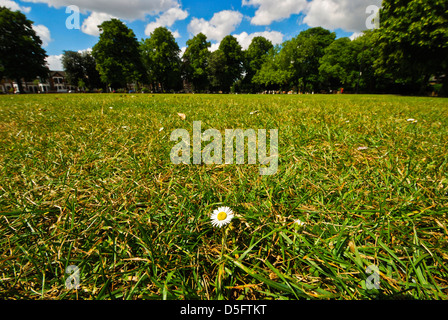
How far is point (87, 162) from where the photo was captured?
1.68 m

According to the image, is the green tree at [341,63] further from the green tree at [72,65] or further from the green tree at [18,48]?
the green tree at [72,65]

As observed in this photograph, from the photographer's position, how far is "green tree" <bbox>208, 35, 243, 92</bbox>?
46938 mm

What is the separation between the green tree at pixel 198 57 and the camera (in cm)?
4691

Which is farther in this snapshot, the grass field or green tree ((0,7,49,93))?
green tree ((0,7,49,93))

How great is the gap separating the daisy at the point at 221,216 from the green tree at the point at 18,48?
4710 cm

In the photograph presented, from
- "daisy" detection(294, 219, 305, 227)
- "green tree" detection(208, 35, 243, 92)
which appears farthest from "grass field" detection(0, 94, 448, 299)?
"green tree" detection(208, 35, 243, 92)

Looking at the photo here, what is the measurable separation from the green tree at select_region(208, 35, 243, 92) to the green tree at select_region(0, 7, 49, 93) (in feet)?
105

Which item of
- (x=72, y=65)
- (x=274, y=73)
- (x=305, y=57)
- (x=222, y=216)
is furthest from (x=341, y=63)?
(x=72, y=65)

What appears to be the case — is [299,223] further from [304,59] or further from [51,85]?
[51,85]

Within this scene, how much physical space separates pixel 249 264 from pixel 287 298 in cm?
17

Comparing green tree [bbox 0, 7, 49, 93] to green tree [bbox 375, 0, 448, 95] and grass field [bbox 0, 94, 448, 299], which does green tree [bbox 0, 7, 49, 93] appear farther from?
green tree [bbox 375, 0, 448, 95]
